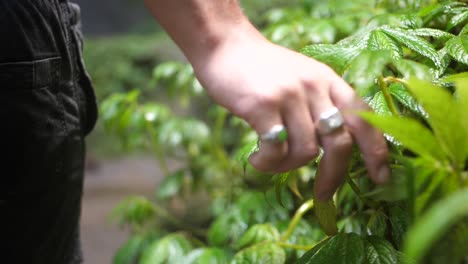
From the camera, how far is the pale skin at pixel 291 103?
57cm

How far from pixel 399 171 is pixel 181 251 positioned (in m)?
1.13

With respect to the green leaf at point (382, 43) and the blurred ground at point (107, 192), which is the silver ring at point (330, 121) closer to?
the green leaf at point (382, 43)

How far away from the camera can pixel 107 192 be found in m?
4.41

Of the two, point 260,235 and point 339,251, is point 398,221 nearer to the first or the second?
point 339,251

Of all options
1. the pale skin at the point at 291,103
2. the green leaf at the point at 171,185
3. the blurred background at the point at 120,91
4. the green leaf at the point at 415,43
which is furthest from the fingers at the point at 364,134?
the blurred background at the point at 120,91

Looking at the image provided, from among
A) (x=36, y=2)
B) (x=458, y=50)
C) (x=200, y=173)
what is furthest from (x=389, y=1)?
(x=200, y=173)

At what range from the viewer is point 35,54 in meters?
0.97

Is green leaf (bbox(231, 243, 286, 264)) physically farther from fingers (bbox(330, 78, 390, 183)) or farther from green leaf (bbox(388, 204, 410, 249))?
fingers (bbox(330, 78, 390, 183))

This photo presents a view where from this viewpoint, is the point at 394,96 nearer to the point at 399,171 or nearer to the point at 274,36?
the point at 399,171

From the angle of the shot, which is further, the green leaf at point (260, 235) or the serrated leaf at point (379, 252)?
the green leaf at point (260, 235)

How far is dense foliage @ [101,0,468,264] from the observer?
0.50 metres

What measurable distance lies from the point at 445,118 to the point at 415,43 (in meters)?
0.30

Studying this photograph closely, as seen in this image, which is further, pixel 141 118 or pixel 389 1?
pixel 141 118

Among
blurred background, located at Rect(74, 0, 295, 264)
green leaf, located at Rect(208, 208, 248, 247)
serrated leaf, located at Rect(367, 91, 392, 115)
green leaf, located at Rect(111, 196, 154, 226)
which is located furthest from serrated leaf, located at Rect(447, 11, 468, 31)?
blurred background, located at Rect(74, 0, 295, 264)
